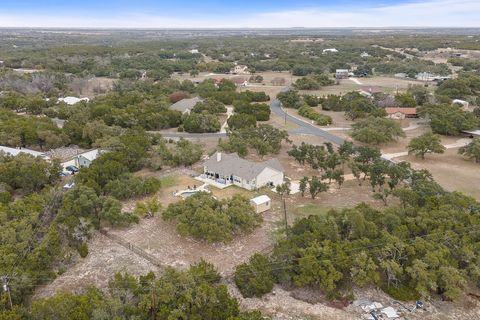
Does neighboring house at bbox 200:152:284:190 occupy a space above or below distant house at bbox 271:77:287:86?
above

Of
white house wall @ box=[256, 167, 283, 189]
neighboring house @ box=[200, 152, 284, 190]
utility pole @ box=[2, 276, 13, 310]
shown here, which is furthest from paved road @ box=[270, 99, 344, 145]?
utility pole @ box=[2, 276, 13, 310]

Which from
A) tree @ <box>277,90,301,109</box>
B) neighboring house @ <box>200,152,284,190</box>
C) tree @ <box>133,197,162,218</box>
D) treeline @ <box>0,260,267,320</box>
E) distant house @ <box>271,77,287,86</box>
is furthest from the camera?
distant house @ <box>271,77,287,86</box>

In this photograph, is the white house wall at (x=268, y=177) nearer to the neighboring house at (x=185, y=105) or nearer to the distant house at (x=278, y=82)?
the neighboring house at (x=185, y=105)

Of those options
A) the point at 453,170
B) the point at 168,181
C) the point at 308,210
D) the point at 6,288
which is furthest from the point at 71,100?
the point at 453,170

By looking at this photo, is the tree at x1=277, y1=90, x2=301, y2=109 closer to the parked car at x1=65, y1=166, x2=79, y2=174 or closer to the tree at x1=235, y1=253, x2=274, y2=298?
the parked car at x1=65, y1=166, x2=79, y2=174

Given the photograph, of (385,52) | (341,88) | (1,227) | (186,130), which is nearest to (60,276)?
(1,227)
